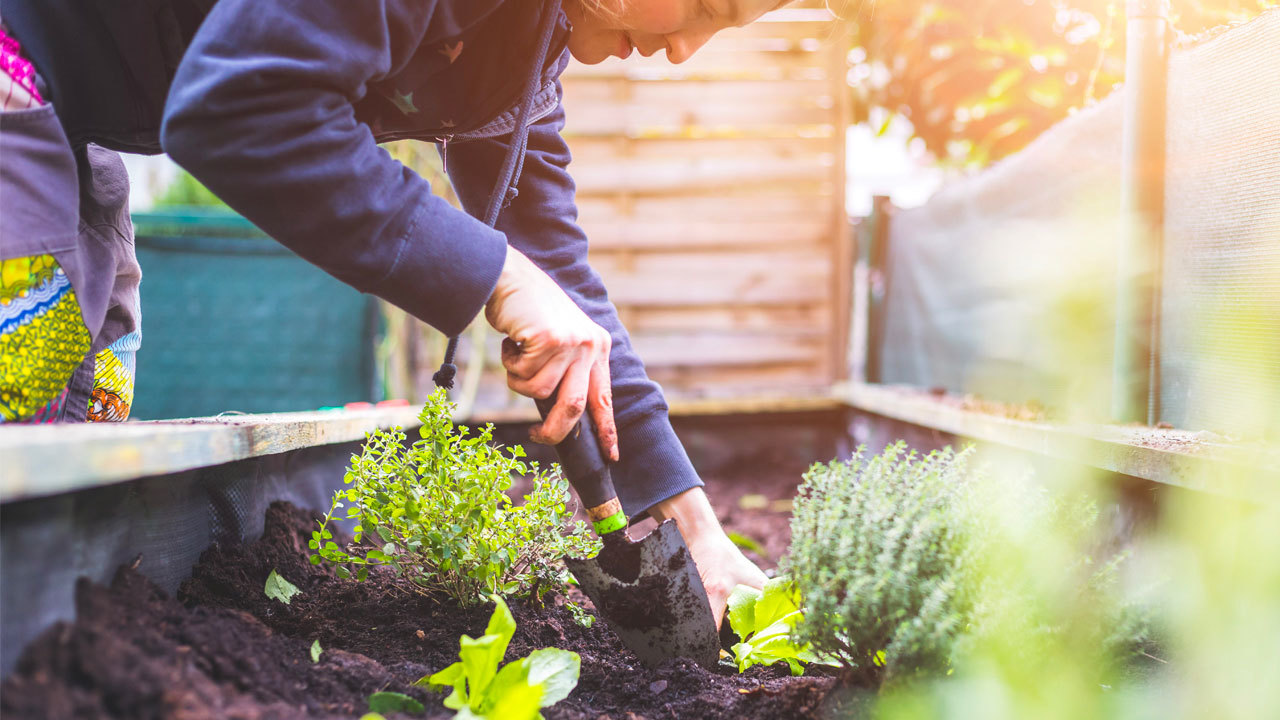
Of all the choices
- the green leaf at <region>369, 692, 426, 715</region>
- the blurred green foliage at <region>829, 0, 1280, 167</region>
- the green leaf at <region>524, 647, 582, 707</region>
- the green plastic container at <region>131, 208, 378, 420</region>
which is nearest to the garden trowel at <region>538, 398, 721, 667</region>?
the green leaf at <region>524, 647, 582, 707</region>

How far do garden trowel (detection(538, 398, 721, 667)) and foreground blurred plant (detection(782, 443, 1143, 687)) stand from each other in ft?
0.74

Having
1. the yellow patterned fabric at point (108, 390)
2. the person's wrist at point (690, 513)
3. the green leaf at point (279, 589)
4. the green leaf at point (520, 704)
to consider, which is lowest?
the green leaf at point (279, 589)

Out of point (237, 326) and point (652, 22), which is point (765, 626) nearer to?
point (652, 22)

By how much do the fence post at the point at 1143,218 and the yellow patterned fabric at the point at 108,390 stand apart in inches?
73.1

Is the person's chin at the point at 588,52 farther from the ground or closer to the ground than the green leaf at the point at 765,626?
farther from the ground

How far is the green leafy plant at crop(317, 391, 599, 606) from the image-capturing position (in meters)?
1.12

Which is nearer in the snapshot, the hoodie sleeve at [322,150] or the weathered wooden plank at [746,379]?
the hoodie sleeve at [322,150]

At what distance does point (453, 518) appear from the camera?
112 centimetres

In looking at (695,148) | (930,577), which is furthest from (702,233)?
(930,577)

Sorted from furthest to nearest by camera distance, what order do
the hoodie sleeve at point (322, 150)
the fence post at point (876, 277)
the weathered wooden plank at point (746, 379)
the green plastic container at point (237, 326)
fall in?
the weathered wooden plank at point (746, 379)
the fence post at point (876, 277)
the green plastic container at point (237, 326)
the hoodie sleeve at point (322, 150)

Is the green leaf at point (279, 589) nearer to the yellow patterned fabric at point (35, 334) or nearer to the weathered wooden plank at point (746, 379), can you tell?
the yellow patterned fabric at point (35, 334)

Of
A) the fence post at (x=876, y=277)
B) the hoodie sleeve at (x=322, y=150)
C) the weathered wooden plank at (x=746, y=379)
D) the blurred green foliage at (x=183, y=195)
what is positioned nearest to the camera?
the hoodie sleeve at (x=322, y=150)

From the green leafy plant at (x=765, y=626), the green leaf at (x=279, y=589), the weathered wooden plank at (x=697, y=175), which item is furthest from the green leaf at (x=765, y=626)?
the weathered wooden plank at (x=697, y=175)

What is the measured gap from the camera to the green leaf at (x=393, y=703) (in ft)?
2.79
